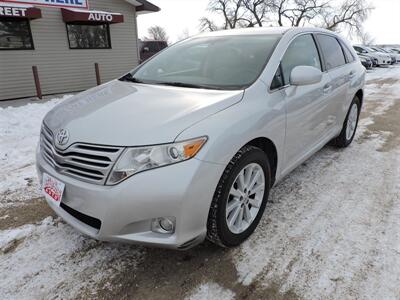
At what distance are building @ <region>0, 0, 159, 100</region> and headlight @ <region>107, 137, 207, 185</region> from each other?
8.82 meters

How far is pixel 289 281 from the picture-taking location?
2.14m

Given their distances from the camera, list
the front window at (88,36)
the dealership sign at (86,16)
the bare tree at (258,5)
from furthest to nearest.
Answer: the bare tree at (258,5)
the front window at (88,36)
the dealership sign at (86,16)

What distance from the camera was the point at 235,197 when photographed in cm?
235

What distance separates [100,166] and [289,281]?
1.44 metres

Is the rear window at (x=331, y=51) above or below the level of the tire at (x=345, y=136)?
above

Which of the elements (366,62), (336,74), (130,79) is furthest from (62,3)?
(366,62)

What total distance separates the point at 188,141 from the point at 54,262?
1372 mm

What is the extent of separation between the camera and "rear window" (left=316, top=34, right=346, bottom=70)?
148 inches

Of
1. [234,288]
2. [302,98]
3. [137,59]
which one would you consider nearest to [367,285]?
[234,288]

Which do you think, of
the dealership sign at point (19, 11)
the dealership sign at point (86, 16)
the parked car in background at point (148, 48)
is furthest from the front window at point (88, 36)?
the parked car in background at point (148, 48)

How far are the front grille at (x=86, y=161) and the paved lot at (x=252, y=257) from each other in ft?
2.32

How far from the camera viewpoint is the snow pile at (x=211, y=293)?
2.01m

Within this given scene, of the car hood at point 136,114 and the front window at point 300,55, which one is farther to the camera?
the front window at point 300,55

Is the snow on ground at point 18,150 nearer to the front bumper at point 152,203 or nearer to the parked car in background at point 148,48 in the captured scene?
the front bumper at point 152,203
